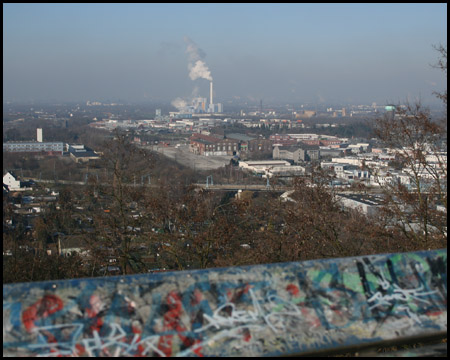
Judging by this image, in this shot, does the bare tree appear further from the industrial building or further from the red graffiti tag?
the industrial building

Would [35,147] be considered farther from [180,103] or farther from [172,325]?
[180,103]

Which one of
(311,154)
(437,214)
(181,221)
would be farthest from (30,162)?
(437,214)

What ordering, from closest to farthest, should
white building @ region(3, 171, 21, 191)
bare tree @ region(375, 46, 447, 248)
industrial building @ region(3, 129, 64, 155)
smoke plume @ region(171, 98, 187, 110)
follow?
bare tree @ region(375, 46, 447, 248) → white building @ region(3, 171, 21, 191) → industrial building @ region(3, 129, 64, 155) → smoke plume @ region(171, 98, 187, 110)

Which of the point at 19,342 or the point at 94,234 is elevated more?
the point at 19,342

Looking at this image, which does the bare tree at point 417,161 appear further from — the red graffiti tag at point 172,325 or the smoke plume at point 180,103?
the smoke plume at point 180,103

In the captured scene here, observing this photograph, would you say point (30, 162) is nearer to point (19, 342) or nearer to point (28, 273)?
point (28, 273)

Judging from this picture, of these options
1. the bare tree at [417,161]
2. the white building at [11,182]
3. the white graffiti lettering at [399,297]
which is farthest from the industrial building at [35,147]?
the white graffiti lettering at [399,297]

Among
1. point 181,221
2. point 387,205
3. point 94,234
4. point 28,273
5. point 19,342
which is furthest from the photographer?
point 94,234

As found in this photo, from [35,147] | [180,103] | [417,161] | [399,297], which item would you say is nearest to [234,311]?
[399,297]

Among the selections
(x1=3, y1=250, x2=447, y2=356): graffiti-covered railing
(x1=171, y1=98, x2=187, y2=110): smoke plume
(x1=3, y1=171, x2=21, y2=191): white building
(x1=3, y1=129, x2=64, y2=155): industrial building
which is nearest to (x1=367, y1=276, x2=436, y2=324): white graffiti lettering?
(x1=3, y1=250, x2=447, y2=356): graffiti-covered railing
